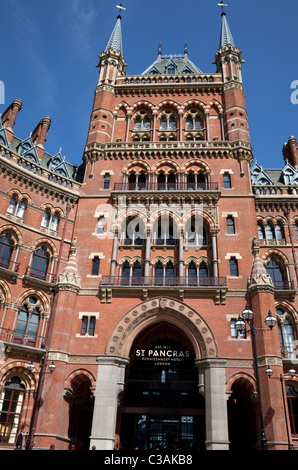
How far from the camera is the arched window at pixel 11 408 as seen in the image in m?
24.7

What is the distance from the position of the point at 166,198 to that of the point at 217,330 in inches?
496

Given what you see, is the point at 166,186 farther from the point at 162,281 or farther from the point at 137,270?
the point at 162,281

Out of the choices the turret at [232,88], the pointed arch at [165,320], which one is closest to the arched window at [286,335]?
the pointed arch at [165,320]

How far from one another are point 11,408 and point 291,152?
35.9 m

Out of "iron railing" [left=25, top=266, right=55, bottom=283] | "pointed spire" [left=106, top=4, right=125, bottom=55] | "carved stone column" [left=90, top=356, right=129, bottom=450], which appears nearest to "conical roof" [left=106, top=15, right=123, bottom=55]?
"pointed spire" [left=106, top=4, right=125, bottom=55]

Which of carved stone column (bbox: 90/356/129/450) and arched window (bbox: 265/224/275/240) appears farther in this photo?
arched window (bbox: 265/224/275/240)

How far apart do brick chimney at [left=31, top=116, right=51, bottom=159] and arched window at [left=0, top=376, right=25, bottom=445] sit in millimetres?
20479

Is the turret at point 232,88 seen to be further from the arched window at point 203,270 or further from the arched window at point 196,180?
the arched window at point 203,270

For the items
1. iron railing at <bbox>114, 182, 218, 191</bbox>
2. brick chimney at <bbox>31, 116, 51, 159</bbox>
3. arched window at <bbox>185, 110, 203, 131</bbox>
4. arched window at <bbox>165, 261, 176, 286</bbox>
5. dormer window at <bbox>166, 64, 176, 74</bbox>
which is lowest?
arched window at <bbox>165, 261, 176, 286</bbox>

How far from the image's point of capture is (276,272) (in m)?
32.2

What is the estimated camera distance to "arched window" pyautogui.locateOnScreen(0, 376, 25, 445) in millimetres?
24734

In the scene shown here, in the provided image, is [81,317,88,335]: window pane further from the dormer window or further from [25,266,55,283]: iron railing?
the dormer window

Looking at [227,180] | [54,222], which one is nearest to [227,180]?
[227,180]

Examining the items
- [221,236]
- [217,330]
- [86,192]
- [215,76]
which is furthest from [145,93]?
[217,330]
